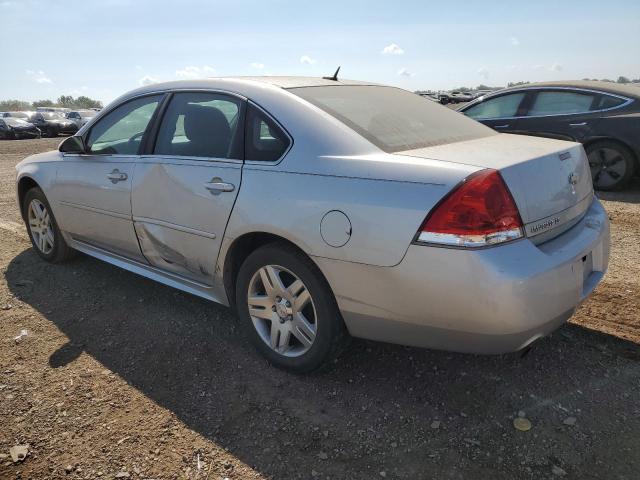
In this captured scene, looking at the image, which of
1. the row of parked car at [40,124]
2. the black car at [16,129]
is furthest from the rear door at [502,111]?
the black car at [16,129]

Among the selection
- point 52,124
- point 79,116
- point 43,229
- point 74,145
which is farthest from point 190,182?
point 79,116

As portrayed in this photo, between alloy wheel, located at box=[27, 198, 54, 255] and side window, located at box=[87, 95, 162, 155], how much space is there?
103 cm

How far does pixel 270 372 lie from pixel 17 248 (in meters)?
3.68

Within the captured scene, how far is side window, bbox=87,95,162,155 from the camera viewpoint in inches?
137

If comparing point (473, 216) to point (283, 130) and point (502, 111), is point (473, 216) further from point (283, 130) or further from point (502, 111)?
point (502, 111)

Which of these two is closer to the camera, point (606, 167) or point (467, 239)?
point (467, 239)

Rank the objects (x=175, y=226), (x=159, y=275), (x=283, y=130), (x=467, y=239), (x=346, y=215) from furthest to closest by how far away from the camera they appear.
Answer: (x=159, y=275)
(x=175, y=226)
(x=283, y=130)
(x=346, y=215)
(x=467, y=239)

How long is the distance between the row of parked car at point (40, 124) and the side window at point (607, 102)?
24286 millimetres

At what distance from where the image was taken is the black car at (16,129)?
24156 mm

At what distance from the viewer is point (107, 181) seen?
3564 millimetres

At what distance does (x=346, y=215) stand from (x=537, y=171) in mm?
881

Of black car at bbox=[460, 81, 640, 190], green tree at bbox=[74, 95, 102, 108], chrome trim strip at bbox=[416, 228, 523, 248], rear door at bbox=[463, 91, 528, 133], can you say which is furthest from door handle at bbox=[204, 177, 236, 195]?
green tree at bbox=[74, 95, 102, 108]

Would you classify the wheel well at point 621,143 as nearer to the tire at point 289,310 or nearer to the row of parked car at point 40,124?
the tire at point 289,310

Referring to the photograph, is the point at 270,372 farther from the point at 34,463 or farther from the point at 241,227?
the point at 34,463
